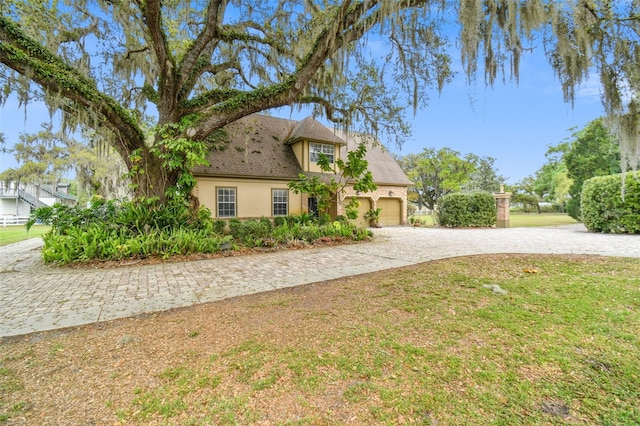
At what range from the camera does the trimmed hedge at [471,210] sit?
48.5ft

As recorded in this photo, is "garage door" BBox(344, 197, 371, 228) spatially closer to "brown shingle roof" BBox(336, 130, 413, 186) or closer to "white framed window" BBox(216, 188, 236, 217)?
"brown shingle roof" BBox(336, 130, 413, 186)

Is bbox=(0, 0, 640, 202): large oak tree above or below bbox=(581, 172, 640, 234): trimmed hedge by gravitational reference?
above

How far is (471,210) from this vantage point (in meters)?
14.8

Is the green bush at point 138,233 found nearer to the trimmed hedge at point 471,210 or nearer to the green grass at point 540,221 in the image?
the trimmed hedge at point 471,210

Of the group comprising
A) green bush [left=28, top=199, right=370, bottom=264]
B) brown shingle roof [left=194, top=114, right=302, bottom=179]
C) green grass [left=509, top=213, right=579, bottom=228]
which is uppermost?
brown shingle roof [left=194, top=114, right=302, bottom=179]

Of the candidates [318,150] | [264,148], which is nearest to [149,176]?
[264,148]

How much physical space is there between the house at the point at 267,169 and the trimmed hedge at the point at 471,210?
3.68 metres

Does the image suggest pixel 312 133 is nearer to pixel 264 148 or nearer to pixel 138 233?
pixel 264 148

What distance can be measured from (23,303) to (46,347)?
200 centimetres

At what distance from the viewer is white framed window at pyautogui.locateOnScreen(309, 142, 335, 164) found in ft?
45.9

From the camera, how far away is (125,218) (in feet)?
24.8

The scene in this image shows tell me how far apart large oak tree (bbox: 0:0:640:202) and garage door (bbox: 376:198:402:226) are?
738 centimetres

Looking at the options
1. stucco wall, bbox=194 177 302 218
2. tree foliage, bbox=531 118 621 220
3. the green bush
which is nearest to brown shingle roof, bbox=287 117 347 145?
stucco wall, bbox=194 177 302 218

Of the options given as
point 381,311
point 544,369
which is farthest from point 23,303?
point 544,369
